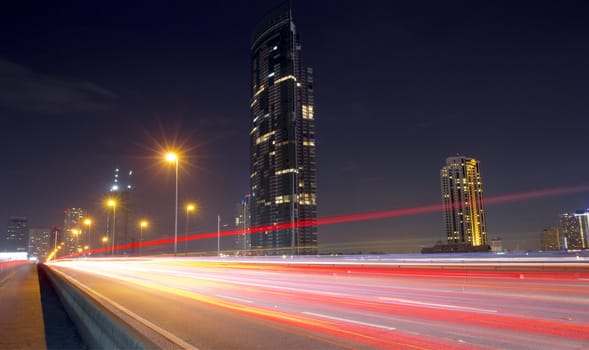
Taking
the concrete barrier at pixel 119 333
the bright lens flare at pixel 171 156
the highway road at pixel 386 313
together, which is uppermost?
the bright lens flare at pixel 171 156

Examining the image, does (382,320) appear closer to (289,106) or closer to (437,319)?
(437,319)

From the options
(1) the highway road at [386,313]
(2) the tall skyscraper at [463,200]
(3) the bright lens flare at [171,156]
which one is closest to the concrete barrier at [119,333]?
(1) the highway road at [386,313]

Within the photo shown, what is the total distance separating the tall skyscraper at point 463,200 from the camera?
12706 cm

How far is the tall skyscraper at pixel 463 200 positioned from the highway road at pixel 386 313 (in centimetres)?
11323

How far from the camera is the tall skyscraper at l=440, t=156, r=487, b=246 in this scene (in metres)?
127

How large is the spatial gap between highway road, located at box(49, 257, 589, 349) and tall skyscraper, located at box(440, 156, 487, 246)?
113227 mm

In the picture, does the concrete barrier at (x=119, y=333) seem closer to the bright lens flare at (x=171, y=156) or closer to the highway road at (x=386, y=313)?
the highway road at (x=386, y=313)

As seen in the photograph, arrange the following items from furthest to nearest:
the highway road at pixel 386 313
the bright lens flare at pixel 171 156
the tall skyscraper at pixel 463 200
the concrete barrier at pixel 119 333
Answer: the tall skyscraper at pixel 463 200, the bright lens flare at pixel 171 156, the highway road at pixel 386 313, the concrete barrier at pixel 119 333

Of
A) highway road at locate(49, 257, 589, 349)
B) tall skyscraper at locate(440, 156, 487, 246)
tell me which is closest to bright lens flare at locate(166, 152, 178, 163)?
highway road at locate(49, 257, 589, 349)

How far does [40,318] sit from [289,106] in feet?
596

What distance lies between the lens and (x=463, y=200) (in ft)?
429

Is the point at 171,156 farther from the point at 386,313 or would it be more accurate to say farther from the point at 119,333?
the point at 119,333

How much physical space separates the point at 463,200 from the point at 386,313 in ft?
421

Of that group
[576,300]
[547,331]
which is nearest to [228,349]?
[547,331]
